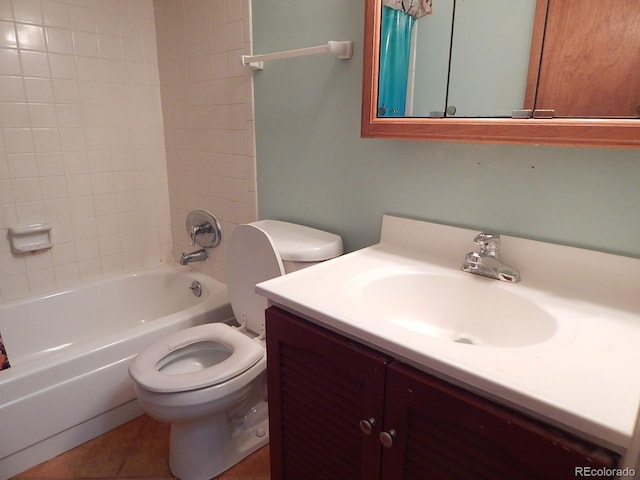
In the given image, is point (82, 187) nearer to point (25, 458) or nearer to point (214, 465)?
point (25, 458)

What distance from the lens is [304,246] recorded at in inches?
55.6

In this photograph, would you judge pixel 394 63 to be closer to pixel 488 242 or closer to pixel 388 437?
pixel 488 242

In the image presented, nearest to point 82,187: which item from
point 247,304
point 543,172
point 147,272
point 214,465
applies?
point 147,272

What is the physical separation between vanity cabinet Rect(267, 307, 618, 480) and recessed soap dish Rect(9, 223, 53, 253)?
1557 mm

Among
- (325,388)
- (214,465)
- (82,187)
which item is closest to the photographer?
(325,388)

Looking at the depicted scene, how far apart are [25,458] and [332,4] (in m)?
1.94

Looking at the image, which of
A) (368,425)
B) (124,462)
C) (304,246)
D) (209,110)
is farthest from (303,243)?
(124,462)

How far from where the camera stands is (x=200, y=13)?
1888 mm

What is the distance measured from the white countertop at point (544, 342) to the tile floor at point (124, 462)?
91cm

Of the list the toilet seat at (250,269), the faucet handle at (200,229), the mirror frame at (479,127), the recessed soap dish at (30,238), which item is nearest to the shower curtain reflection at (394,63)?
the mirror frame at (479,127)

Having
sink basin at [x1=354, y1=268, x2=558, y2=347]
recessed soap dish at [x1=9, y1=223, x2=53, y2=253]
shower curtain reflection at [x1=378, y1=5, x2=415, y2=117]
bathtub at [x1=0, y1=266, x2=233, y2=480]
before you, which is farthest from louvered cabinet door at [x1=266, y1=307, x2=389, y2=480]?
recessed soap dish at [x1=9, y1=223, x2=53, y2=253]

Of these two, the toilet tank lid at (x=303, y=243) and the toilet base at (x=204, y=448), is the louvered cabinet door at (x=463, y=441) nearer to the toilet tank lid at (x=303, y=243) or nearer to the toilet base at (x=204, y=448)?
the toilet tank lid at (x=303, y=243)

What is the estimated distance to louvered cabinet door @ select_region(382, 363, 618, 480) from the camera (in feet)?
1.94

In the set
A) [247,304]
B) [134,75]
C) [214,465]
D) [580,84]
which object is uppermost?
[134,75]
